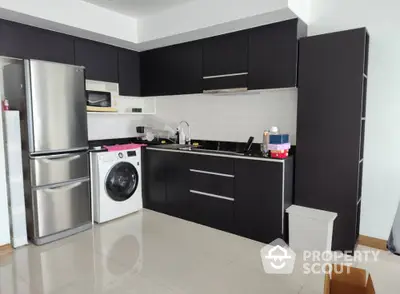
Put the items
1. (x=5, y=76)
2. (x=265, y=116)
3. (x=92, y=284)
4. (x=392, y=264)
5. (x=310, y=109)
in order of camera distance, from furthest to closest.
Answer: (x=265, y=116), (x=5, y=76), (x=310, y=109), (x=392, y=264), (x=92, y=284)

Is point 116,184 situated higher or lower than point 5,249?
higher

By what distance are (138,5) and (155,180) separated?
2.08 meters

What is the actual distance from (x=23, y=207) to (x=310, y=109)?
2900 mm

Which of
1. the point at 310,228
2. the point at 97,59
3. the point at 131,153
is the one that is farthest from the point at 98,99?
the point at 310,228

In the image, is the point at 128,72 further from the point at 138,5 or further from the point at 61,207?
the point at 61,207

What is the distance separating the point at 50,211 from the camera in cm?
280

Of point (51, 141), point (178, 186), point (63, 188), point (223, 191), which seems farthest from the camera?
point (178, 186)

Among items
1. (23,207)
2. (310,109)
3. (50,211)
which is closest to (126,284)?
(50,211)

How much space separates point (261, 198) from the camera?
2752 mm

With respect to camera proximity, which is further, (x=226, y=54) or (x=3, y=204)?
(x=226, y=54)

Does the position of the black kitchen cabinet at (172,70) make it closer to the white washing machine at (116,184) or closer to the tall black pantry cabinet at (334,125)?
the white washing machine at (116,184)

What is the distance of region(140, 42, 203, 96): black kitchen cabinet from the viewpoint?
3.38 m

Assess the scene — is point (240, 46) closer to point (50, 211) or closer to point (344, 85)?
point (344, 85)

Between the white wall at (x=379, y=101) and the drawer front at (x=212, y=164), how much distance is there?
131 centimetres
